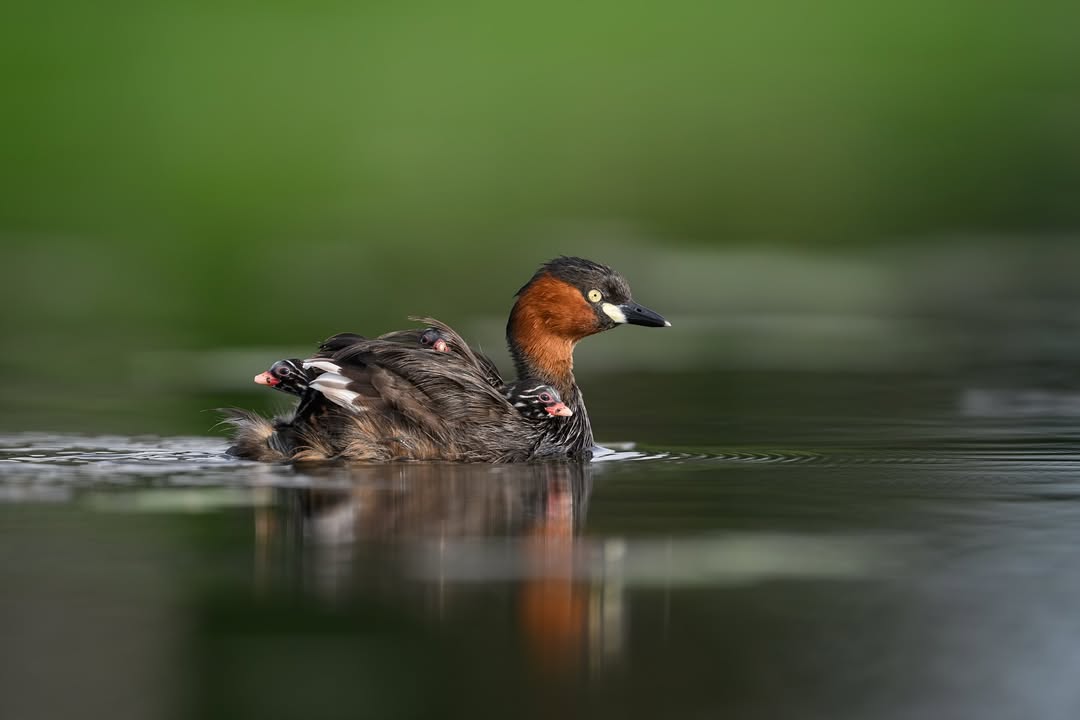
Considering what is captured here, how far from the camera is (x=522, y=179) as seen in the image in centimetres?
2527

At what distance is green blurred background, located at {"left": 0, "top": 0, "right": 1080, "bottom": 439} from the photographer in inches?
674

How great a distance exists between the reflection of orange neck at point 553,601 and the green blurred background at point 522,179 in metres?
5.17

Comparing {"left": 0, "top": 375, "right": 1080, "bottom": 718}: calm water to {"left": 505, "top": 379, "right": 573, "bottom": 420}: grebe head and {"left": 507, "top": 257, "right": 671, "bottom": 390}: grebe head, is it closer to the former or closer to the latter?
{"left": 505, "top": 379, "right": 573, "bottom": 420}: grebe head

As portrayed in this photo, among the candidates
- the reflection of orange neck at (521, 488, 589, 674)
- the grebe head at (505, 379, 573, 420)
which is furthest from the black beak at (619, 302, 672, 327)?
the reflection of orange neck at (521, 488, 589, 674)

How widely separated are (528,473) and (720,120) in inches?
734

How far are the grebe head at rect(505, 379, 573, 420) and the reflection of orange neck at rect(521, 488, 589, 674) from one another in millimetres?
2488

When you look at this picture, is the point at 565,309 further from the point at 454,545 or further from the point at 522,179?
the point at 522,179

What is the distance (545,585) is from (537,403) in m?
3.93

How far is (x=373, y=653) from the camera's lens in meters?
5.80

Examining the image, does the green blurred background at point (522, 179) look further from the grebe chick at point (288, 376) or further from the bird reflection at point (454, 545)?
the bird reflection at point (454, 545)

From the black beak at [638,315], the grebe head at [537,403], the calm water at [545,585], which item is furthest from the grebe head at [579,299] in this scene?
the calm water at [545,585]

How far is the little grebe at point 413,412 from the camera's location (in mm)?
10031

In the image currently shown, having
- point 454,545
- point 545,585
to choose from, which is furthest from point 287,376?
point 545,585

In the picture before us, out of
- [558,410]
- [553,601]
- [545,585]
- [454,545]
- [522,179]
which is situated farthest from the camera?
[522,179]
